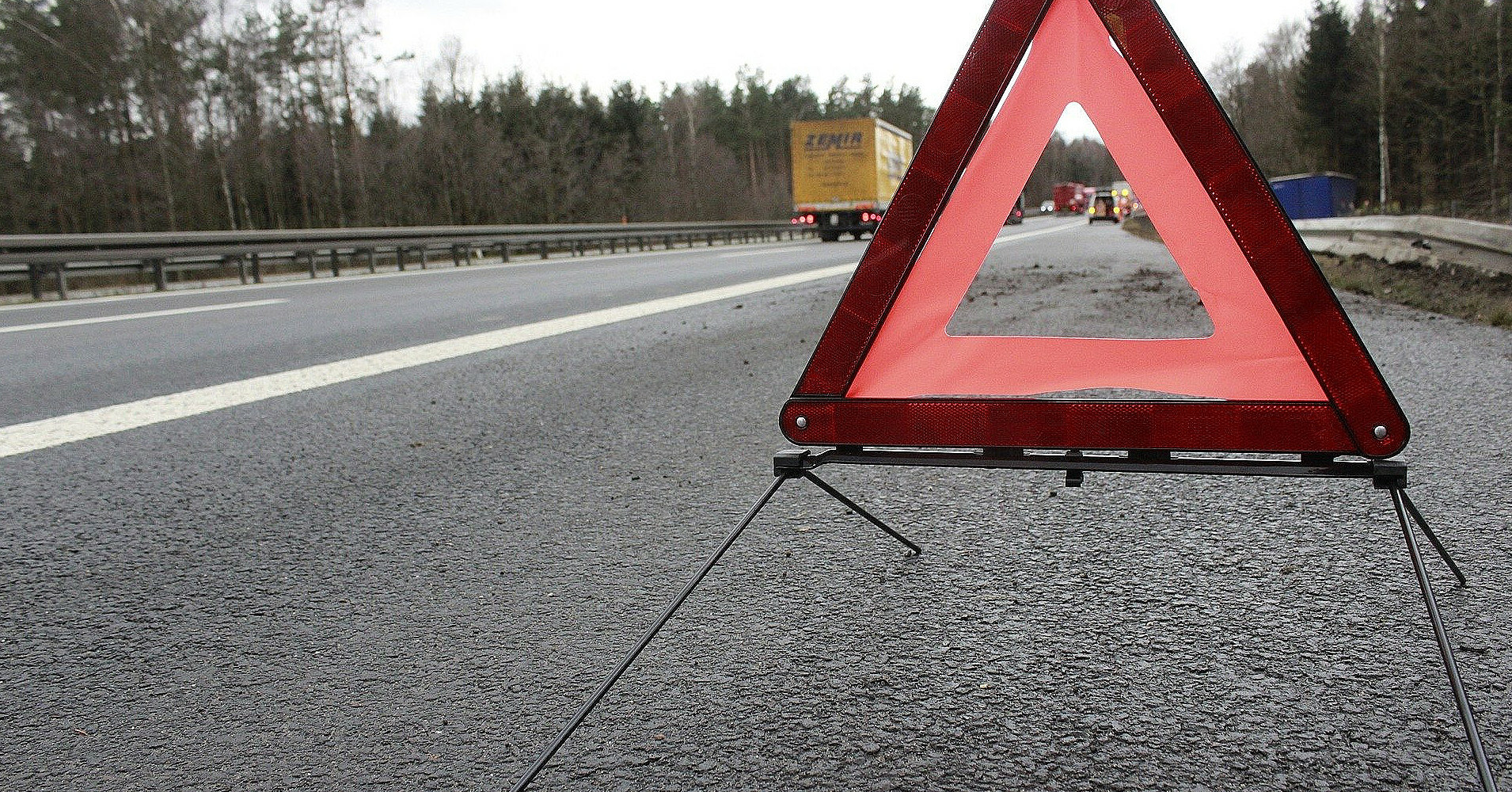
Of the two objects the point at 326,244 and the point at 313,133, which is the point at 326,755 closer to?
the point at 326,244

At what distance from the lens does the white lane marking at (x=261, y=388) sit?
448cm

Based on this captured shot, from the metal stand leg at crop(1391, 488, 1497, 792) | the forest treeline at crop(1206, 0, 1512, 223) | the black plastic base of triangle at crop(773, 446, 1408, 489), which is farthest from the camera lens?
the forest treeline at crop(1206, 0, 1512, 223)

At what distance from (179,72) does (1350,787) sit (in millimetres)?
47923

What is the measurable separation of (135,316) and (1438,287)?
1132 cm

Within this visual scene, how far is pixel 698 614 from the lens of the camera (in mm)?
2365

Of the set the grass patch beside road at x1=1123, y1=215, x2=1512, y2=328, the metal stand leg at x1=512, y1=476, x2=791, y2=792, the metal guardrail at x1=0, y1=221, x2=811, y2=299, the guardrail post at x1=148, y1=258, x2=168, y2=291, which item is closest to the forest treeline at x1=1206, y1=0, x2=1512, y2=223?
the grass patch beside road at x1=1123, y1=215, x2=1512, y2=328

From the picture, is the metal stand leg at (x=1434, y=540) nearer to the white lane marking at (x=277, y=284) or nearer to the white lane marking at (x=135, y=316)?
the white lane marking at (x=135, y=316)

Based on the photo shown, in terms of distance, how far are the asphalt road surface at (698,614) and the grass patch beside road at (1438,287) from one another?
2466 mm

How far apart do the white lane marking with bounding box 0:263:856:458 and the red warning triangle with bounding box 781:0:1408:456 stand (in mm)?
3778

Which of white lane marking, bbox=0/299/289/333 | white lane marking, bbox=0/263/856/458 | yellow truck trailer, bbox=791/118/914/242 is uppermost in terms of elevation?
yellow truck trailer, bbox=791/118/914/242

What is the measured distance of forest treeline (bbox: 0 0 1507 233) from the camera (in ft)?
129

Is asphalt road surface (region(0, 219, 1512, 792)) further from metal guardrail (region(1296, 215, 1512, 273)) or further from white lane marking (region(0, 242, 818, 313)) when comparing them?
white lane marking (region(0, 242, 818, 313))

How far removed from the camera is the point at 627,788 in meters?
1.63

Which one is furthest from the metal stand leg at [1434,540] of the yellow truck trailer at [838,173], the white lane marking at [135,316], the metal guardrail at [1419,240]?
the yellow truck trailer at [838,173]
